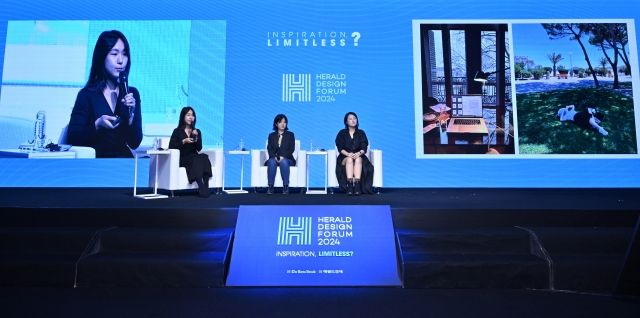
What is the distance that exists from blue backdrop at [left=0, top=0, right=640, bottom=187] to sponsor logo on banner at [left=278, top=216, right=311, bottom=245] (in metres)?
3.02

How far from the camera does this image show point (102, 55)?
5.67m

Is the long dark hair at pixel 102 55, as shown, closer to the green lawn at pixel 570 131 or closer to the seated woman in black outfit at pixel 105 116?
the seated woman in black outfit at pixel 105 116

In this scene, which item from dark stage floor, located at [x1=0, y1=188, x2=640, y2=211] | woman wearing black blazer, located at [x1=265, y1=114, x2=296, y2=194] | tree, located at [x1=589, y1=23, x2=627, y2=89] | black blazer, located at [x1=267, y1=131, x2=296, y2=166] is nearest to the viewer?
dark stage floor, located at [x1=0, y1=188, x2=640, y2=211]

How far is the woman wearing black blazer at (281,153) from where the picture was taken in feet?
15.1

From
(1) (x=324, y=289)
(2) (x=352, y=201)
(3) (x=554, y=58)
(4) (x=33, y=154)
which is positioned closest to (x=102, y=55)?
(4) (x=33, y=154)

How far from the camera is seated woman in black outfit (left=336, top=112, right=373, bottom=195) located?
441cm

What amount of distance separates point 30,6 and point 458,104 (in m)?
6.22

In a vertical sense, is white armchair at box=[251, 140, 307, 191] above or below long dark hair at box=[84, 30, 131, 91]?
below

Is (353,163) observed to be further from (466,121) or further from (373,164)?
(466,121)

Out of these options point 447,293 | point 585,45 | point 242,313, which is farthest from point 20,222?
point 585,45

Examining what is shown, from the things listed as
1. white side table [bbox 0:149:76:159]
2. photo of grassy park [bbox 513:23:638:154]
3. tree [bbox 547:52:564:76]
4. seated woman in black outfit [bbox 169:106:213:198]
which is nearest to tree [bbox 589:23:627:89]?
photo of grassy park [bbox 513:23:638:154]

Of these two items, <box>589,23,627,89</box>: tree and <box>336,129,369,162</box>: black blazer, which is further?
<box>589,23,627,89</box>: tree

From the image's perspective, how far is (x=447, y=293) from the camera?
2.15m

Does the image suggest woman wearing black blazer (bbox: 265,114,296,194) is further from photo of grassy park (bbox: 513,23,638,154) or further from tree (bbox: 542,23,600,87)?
tree (bbox: 542,23,600,87)
